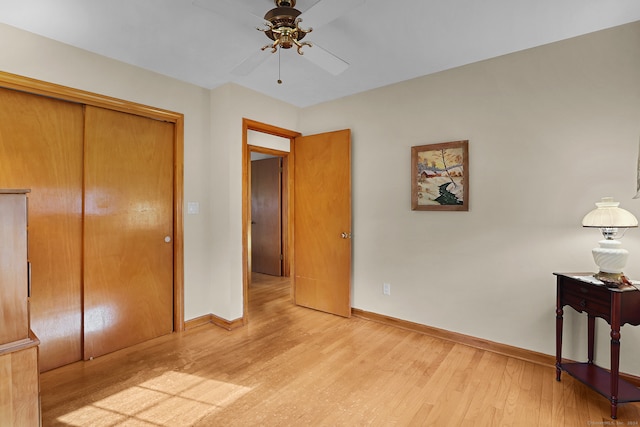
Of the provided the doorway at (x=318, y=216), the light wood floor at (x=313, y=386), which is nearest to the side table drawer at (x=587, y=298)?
the light wood floor at (x=313, y=386)

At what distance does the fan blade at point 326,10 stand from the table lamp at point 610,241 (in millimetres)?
1849

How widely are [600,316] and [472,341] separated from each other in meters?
1.03

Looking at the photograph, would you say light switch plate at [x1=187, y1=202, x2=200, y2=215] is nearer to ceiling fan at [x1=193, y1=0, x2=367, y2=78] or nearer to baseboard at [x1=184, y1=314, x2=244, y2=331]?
baseboard at [x1=184, y1=314, x2=244, y2=331]

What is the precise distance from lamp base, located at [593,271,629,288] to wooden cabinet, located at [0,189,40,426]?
2.93 meters

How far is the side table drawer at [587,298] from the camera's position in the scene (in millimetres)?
1815

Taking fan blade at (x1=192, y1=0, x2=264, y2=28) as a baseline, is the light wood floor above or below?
below

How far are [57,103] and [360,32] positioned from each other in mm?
2283

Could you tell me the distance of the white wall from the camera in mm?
2158

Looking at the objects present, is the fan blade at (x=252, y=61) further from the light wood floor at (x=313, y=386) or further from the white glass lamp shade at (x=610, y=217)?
the white glass lamp shade at (x=610, y=217)

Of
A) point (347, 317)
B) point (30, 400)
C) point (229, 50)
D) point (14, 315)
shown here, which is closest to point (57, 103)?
point (229, 50)

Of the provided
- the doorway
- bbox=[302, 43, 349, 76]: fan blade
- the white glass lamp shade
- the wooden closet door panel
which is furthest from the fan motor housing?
the white glass lamp shade

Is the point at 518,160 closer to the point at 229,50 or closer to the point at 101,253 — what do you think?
the point at 229,50

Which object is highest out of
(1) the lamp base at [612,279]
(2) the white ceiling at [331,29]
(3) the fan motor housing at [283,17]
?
(2) the white ceiling at [331,29]

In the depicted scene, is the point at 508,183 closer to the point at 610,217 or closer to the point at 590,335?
the point at 610,217
